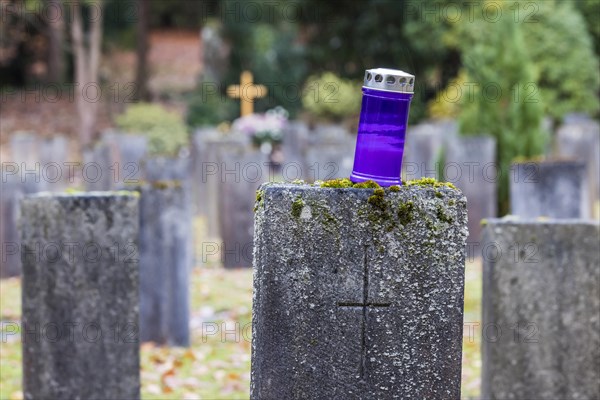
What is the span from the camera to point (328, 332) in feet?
9.39

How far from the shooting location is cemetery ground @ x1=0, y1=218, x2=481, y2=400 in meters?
6.18

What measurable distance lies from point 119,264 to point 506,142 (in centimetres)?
850

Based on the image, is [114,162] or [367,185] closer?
[367,185]

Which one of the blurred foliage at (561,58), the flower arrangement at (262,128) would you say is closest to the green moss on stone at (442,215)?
the flower arrangement at (262,128)

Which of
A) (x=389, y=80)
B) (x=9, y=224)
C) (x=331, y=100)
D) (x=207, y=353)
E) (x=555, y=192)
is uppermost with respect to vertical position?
(x=331, y=100)

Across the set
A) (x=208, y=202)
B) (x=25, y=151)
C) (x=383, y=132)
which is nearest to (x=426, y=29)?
(x=25, y=151)

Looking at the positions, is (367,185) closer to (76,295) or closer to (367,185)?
(367,185)

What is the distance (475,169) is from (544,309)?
6.41 m

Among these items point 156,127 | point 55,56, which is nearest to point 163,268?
point 156,127

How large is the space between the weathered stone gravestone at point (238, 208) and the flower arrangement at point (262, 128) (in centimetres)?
1095

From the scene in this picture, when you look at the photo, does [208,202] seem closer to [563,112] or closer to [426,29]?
[563,112]

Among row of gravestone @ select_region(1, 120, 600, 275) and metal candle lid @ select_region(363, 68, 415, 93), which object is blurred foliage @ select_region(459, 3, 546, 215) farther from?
metal candle lid @ select_region(363, 68, 415, 93)

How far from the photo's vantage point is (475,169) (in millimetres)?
11281

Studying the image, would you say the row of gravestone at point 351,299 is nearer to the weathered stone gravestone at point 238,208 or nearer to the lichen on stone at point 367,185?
the lichen on stone at point 367,185
